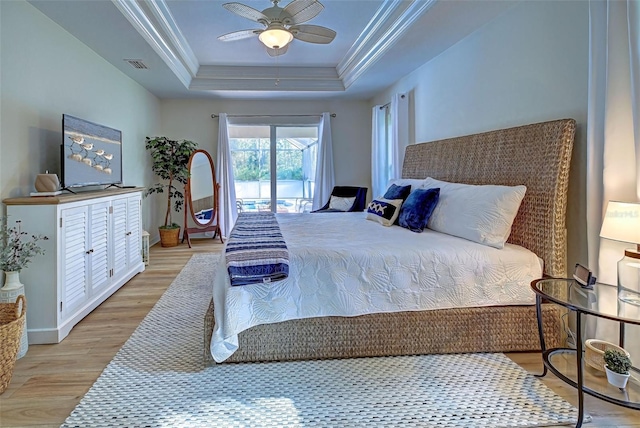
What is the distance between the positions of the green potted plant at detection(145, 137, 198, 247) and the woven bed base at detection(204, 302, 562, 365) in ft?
12.7

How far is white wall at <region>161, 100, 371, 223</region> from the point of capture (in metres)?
6.12

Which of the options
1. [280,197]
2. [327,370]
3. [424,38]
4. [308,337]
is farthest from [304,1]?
[280,197]

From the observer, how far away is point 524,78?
8.70ft

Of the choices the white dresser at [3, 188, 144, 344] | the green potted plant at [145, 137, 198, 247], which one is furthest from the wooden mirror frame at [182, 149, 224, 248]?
the white dresser at [3, 188, 144, 344]

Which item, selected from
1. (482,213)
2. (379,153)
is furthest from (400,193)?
(379,153)

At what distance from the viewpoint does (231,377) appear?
76.0 inches

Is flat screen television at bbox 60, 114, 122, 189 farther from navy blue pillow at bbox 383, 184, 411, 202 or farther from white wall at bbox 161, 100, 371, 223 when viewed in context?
navy blue pillow at bbox 383, 184, 411, 202

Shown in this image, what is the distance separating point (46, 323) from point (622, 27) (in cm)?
378

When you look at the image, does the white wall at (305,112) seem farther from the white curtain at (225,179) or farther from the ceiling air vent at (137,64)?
the ceiling air vent at (137,64)

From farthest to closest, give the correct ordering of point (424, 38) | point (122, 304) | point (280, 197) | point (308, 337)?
point (280, 197) → point (424, 38) → point (122, 304) → point (308, 337)

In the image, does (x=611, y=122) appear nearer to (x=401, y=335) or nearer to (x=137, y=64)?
(x=401, y=335)

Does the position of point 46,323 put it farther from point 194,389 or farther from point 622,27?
point 622,27

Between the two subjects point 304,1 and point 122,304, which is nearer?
point 304,1

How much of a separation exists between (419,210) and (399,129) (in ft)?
7.33
